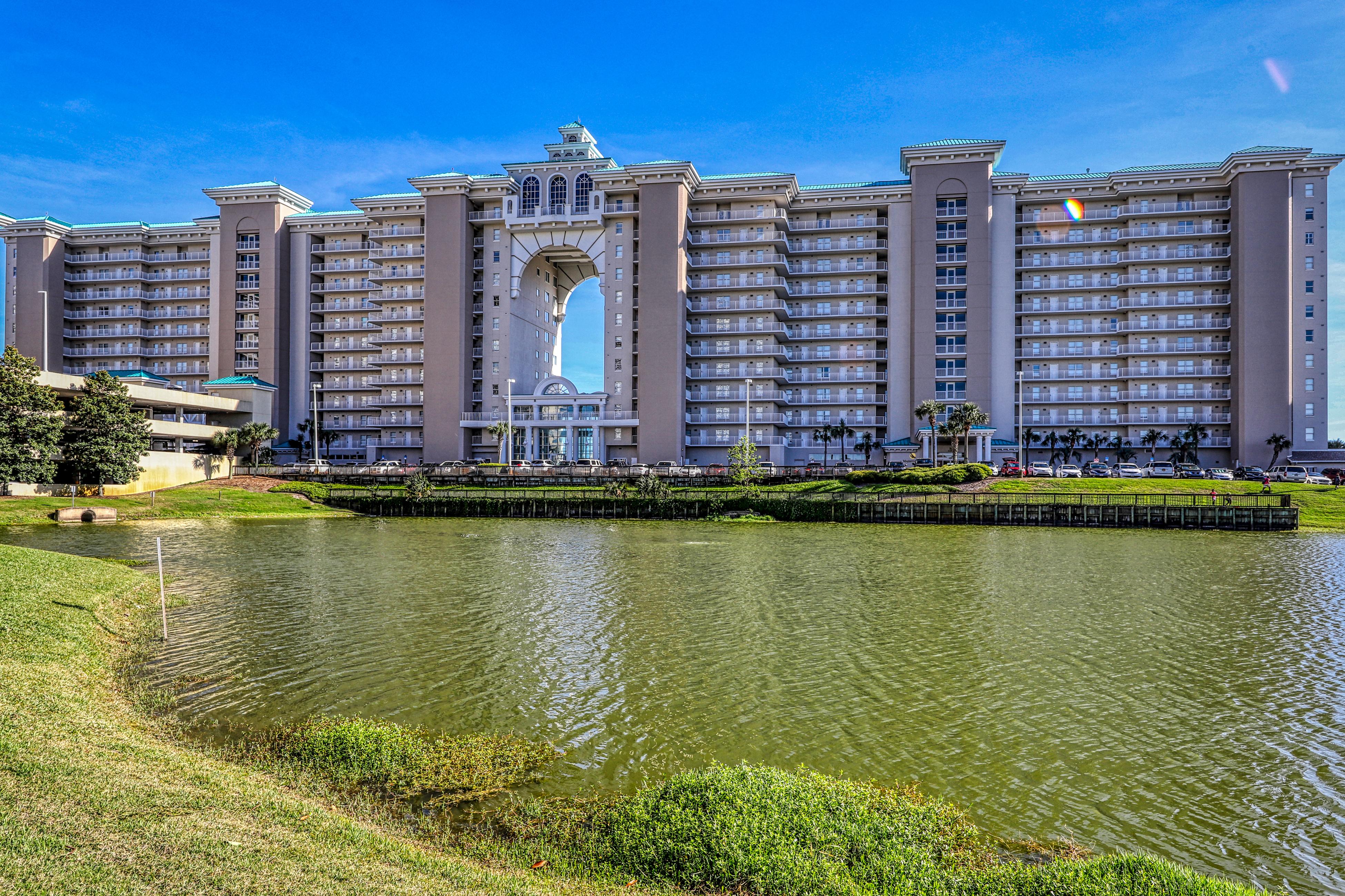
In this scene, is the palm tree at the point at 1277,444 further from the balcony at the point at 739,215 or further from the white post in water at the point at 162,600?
the white post in water at the point at 162,600

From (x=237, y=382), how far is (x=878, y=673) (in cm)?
9451

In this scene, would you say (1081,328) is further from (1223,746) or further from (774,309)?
(1223,746)

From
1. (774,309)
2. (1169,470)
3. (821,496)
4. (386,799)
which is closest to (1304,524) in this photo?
(1169,470)

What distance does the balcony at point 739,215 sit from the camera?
299ft

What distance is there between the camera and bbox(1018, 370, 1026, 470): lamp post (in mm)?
80125

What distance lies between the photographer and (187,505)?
181 feet

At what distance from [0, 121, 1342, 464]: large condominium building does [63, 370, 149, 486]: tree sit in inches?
1403

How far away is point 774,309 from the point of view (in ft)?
298

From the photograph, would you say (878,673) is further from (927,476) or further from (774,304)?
(774,304)

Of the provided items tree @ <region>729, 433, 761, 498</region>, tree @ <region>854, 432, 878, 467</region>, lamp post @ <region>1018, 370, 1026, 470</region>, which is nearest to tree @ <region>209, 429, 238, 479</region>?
tree @ <region>729, 433, 761, 498</region>

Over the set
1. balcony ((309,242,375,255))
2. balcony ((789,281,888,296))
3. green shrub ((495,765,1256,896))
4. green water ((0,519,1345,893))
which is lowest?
green water ((0,519,1345,893))

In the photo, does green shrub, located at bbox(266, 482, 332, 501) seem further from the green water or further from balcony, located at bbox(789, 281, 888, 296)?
balcony, located at bbox(789, 281, 888, 296)

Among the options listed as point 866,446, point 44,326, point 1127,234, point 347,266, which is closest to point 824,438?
point 866,446

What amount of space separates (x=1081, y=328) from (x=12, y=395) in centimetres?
9708
